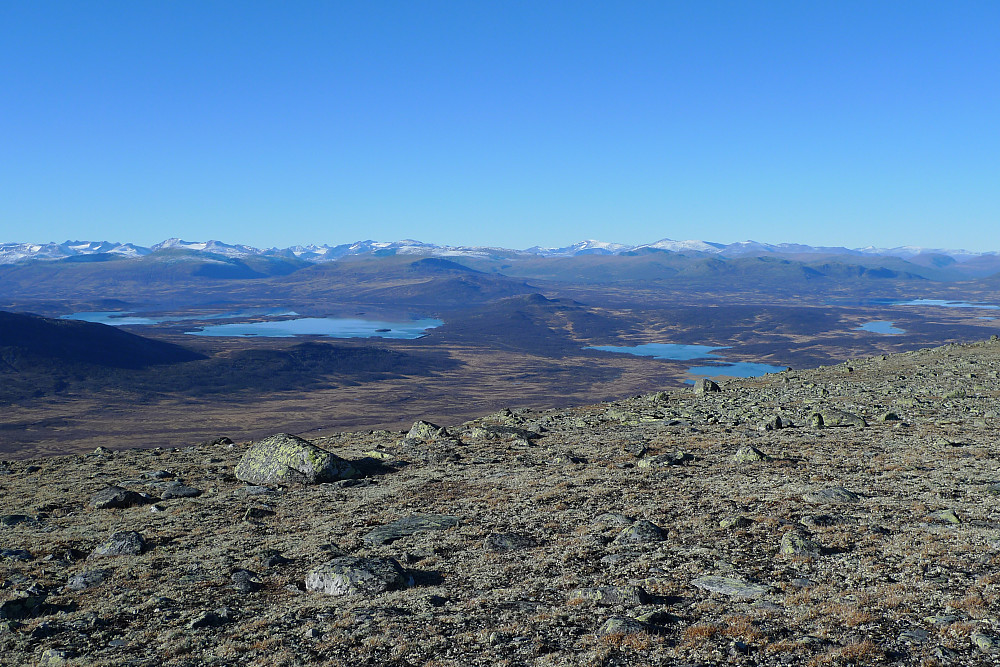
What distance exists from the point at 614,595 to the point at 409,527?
673cm

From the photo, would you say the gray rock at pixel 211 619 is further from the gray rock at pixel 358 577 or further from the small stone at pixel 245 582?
the gray rock at pixel 358 577

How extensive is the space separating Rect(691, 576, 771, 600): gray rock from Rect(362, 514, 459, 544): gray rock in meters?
7.01

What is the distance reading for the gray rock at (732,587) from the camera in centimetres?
1198

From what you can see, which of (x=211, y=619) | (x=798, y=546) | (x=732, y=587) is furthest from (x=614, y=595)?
(x=211, y=619)

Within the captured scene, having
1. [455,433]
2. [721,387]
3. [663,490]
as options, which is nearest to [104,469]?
[455,433]

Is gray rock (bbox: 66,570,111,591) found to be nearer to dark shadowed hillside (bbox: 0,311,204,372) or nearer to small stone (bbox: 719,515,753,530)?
small stone (bbox: 719,515,753,530)

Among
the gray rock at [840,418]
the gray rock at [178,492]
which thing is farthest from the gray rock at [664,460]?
the gray rock at [178,492]

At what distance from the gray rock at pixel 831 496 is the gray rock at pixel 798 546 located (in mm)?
3203

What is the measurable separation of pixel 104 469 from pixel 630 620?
24.5m

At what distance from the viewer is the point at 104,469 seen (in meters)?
26.8

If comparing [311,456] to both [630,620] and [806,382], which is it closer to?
[630,620]

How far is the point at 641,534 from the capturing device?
15398 millimetres

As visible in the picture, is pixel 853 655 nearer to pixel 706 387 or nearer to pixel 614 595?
pixel 614 595

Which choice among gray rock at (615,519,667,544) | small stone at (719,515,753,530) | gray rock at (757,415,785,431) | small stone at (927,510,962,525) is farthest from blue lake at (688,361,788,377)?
gray rock at (615,519,667,544)
